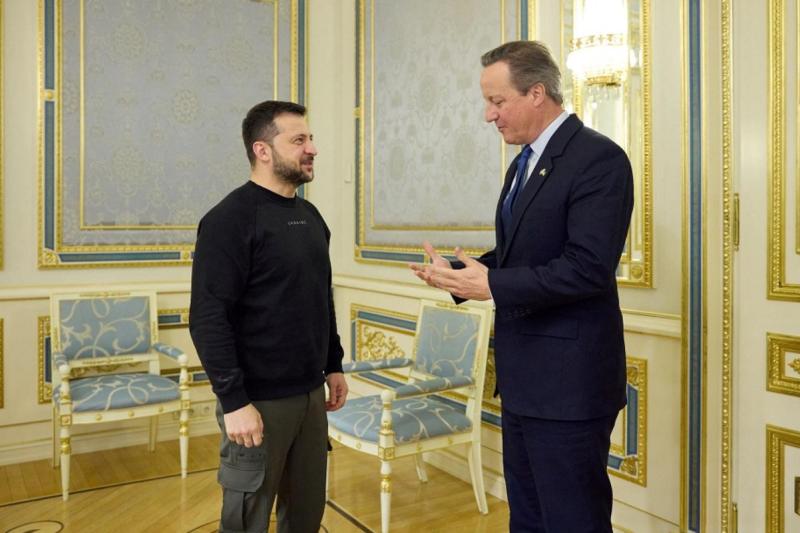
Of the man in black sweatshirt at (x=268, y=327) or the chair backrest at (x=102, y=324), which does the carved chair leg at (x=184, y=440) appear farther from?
the man in black sweatshirt at (x=268, y=327)

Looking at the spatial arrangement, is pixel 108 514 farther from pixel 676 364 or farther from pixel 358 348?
pixel 676 364

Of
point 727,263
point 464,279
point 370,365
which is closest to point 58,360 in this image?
point 370,365

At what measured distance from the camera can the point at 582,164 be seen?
1645mm

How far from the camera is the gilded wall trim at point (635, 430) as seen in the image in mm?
2625

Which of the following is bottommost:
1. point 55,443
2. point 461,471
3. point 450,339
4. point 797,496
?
point 461,471

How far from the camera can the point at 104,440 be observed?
13.3ft

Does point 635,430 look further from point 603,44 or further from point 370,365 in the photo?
point 603,44

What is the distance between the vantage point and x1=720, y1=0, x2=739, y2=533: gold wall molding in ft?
7.31

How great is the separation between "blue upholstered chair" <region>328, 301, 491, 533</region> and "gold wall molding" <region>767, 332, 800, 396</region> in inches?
48.8

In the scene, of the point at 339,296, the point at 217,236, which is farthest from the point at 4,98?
the point at 217,236

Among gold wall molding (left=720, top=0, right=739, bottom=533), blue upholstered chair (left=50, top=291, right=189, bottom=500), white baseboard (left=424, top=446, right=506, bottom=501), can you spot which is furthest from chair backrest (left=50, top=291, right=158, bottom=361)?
gold wall molding (left=720, top=0, right=739, bottom=533)

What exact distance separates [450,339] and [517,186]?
1572 millimetres

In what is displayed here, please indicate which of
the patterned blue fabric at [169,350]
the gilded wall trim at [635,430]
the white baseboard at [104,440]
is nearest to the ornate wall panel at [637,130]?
the gilded wall trim at [635,430]

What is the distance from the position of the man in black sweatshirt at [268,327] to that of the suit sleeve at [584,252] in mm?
586
